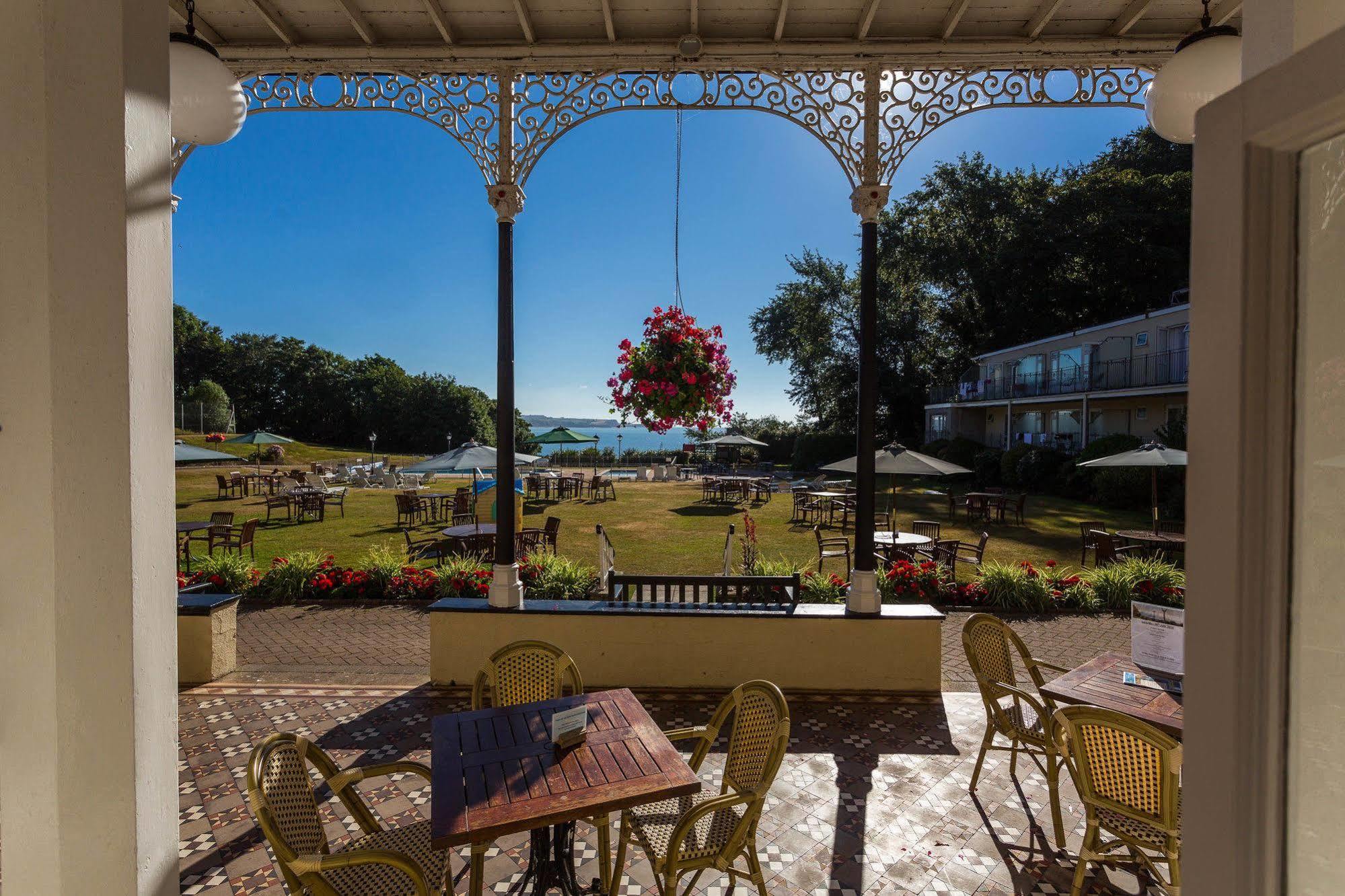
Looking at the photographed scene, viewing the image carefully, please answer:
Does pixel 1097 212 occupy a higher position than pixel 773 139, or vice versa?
pixel 1097 212

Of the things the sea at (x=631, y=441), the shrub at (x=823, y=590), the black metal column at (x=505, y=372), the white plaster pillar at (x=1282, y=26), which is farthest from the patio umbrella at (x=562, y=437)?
the white plaster pillar at (x=1282, y=26)

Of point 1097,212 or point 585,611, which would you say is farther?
point 1097,212

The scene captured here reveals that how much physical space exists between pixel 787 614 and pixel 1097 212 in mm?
33966

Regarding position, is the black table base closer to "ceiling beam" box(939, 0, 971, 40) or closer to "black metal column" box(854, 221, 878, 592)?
"black metal column" box(854, 221, 878, 592)

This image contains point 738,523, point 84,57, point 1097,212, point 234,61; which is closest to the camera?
point 84,57

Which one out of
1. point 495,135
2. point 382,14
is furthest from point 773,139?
point 382,14

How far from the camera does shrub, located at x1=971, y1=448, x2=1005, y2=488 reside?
2275cm

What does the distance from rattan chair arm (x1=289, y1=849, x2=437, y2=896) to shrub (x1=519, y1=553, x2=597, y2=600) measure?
186 inches

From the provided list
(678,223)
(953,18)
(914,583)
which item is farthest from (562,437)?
(953,18)

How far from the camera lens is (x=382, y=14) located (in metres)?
4.47

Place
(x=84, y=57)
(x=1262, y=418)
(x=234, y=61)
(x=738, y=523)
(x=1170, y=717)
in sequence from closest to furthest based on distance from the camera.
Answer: (x=1262, y=418) < (x=84, y=57) < (x=1170, y=717) < (x=234, y=61) < (x=738, y=523)

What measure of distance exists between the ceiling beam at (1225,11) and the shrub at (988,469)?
20404 millimetres

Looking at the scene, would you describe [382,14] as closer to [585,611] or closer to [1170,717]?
[585,611]

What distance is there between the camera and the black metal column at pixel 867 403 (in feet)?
16.3
